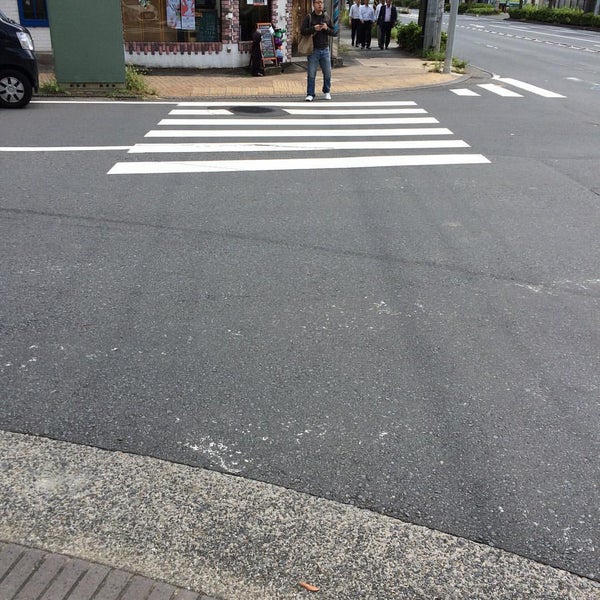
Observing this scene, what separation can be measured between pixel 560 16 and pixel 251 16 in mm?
44005

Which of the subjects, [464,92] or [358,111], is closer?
[358,111]

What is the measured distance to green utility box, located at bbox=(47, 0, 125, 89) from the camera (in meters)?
14.5

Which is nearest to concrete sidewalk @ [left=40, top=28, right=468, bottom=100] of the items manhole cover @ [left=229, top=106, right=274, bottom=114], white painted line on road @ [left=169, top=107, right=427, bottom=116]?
manhole cover @ [left=229, top=106, right=274, bottom=114]

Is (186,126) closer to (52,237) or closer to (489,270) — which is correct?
(52,237)

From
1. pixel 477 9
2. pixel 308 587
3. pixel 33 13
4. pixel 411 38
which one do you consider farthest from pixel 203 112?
pixel 477 9

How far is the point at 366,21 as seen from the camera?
27.6 meters

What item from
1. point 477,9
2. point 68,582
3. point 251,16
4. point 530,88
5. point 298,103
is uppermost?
point 251,16

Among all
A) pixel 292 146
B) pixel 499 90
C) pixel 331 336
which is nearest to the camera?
pixel 331 336

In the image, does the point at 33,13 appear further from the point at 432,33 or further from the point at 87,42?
the point at 432,33

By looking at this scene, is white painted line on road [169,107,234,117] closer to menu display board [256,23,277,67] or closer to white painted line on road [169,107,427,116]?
white painted line on road [169,107,427,116]

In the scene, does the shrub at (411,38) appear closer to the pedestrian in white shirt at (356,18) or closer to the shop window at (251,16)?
the pedestrian in white shirt at (356,18)

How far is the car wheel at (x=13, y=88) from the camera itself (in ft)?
42.0

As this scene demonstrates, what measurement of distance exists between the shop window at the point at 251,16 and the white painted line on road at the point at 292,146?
10246 mm

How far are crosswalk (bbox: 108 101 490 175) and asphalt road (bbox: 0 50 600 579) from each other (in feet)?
3.04
